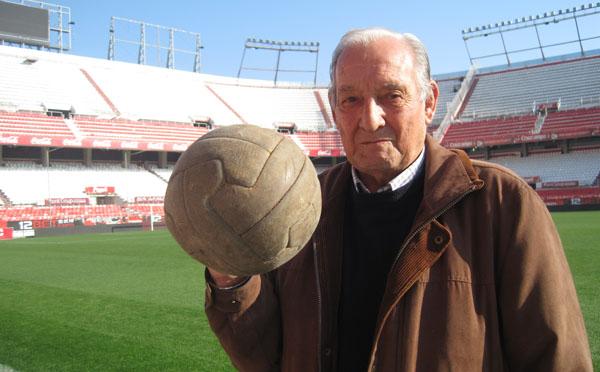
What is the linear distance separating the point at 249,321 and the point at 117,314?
185 inches

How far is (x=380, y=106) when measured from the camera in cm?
167

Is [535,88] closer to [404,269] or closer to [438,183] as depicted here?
[438,183]

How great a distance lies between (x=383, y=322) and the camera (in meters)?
1.52

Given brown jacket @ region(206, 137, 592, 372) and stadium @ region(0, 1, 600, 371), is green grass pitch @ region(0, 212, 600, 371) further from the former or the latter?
brown jacket @ region(206, 137, 592, 372)

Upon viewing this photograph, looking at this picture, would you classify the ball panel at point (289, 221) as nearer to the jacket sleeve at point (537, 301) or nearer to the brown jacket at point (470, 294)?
the brown jacket at point (470, 294)

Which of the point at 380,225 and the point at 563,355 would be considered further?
the point at 380,225

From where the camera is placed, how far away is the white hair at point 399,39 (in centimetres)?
168

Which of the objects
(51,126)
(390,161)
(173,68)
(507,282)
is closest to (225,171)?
(390,161)

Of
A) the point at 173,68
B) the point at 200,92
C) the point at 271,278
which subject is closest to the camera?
the point at 271,278

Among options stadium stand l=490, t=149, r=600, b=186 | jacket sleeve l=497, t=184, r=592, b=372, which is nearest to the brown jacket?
jacket sleeve l=497, t=184, r=592, b=372

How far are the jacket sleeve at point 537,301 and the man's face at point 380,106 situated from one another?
15.5 inches

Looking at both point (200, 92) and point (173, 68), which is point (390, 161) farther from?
point (173, 68)

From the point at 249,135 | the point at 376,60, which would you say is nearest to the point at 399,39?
the point at 376,60

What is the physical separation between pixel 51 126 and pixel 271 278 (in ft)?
110
